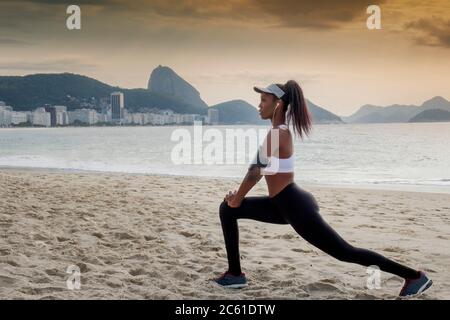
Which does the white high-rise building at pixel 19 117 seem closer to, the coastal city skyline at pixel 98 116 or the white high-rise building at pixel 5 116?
the coastal city skyline at pixel 98 116

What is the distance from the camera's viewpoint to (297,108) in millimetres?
3826

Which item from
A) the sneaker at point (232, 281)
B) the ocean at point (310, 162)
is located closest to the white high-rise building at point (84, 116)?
the ocean at point (310, 162)

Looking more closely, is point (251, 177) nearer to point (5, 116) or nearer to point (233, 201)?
point (233, 201)

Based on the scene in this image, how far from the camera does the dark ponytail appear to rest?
3.82 metres

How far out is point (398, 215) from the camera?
868cm

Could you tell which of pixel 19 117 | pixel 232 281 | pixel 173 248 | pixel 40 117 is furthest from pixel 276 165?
pixel 19 117

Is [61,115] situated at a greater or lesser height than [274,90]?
greater

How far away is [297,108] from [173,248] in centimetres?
256

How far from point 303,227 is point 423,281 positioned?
1.04 metres

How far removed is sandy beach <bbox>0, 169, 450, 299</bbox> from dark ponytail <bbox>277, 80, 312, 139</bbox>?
138cm

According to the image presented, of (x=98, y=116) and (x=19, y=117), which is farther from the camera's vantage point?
(x=98, y=116)

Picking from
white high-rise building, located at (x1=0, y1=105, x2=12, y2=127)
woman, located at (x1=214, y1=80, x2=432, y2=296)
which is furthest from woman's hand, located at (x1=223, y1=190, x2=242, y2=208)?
white high-rise building, located at (x1=0, y1=105, x2=12, y2=127)
